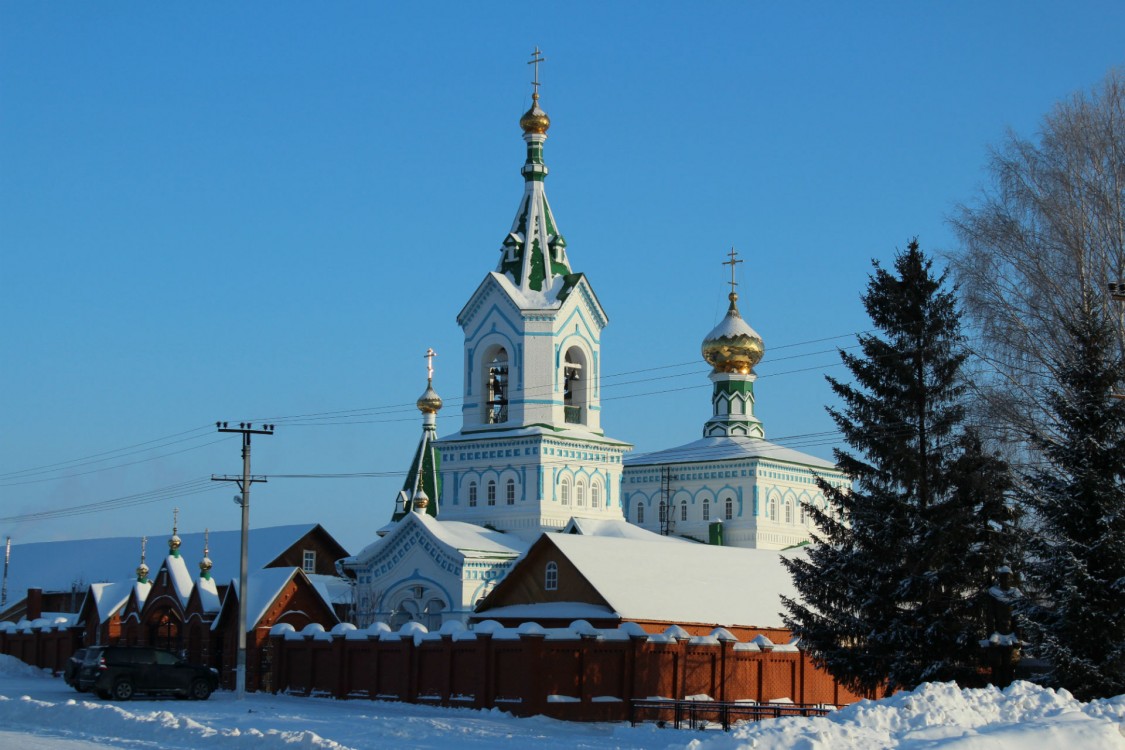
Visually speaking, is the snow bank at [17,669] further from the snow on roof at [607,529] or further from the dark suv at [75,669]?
the snow on roof at [607,529]

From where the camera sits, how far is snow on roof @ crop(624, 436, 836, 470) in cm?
4997

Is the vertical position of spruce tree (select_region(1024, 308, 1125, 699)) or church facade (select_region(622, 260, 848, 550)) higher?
church facade (select_region(622, 260, 848, 550))

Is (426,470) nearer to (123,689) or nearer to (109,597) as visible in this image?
(109,597)

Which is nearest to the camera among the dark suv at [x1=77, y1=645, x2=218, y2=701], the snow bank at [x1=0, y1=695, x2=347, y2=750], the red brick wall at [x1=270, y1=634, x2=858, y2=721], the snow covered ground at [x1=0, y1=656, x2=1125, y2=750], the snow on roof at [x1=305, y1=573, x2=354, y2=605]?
the snow covered ground at [x1=0, y1=656, x2=1125, y2=750]

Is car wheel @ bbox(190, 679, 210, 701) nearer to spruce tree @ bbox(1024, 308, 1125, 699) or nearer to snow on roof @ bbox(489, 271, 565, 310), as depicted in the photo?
snow on roof @ bbox(489, 271, 565, 310)

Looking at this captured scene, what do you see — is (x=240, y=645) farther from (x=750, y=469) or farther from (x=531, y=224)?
(x=750, y=469)

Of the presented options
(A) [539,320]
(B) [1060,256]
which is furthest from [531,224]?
(B) [1060,256]

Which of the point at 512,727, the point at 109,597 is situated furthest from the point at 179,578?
the point at 512,727

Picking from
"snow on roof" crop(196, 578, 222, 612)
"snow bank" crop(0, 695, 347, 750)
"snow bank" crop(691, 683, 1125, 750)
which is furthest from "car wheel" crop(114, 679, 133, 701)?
"snow bank" crop(691, 683, 1125, 750)

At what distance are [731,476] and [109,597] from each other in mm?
20121

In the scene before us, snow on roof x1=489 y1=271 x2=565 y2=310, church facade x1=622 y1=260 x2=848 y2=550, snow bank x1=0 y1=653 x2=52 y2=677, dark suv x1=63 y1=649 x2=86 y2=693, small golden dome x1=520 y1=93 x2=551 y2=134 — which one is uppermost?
small golden dome x1=520 y1=93 x2=551 y2=134

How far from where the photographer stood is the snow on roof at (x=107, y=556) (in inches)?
2153

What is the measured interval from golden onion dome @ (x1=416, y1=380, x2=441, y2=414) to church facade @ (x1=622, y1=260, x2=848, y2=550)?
7359mm

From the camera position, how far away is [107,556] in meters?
62.8
